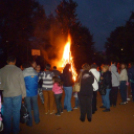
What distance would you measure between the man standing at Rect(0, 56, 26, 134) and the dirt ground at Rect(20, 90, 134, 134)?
634mm

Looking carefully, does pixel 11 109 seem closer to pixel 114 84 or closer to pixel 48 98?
pixel 48 98

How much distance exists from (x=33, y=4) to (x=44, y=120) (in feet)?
77.9

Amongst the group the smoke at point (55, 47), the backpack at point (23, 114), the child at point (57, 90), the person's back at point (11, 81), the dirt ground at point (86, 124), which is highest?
the smoke at point (55, 47)

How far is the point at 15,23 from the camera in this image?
26000mm

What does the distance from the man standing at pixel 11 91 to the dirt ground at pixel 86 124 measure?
0.63 m

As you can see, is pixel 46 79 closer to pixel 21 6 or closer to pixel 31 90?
pixel 31 90

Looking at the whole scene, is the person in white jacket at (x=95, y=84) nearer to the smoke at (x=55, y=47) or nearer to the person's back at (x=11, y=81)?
the person's back at (x=11, y=81)

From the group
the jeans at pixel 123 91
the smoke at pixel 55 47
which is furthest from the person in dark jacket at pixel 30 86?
the smoke at pixel 55 47

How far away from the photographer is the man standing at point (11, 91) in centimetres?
546

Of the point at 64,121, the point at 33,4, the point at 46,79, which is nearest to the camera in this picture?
the point at 64,121

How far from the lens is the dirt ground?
5840 millimetres

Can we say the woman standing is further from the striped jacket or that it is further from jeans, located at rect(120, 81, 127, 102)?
the striped jacket

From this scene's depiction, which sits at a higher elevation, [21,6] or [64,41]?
[21,6]

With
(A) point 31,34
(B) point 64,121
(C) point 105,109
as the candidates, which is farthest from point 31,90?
(A) point 31,34
